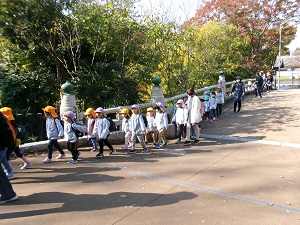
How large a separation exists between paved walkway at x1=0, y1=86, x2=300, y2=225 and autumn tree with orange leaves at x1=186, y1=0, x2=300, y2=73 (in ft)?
54.4

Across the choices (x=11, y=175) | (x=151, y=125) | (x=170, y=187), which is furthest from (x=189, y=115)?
(x=11, y=175)

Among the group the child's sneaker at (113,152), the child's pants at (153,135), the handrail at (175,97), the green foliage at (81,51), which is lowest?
the child's sneaker at (113,152)

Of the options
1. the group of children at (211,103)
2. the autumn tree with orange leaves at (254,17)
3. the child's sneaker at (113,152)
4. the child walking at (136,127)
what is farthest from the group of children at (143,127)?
the autumn tree with orange leaves at (254,17)

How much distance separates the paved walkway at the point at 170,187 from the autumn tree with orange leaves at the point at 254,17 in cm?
1659

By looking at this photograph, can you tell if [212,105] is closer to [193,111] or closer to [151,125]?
[193,111]

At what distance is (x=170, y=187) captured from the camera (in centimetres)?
453

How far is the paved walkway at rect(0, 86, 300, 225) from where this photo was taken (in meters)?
3.56

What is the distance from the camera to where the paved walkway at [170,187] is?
A: 356cm

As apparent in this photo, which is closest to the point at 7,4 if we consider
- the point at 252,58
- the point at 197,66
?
the point at 197,66

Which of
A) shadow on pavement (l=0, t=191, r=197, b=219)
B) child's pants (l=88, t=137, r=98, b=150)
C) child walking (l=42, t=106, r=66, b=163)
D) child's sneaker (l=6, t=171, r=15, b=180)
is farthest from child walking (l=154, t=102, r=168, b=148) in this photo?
child's sneaker (l=6, t=171, r=15, b=180)

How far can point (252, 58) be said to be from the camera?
76.0 feet

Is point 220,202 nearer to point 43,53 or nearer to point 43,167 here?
point 43,167

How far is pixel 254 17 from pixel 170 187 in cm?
2104

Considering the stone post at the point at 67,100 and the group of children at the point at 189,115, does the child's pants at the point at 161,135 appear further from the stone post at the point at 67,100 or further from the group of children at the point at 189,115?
the stone post at the point at 67,100
